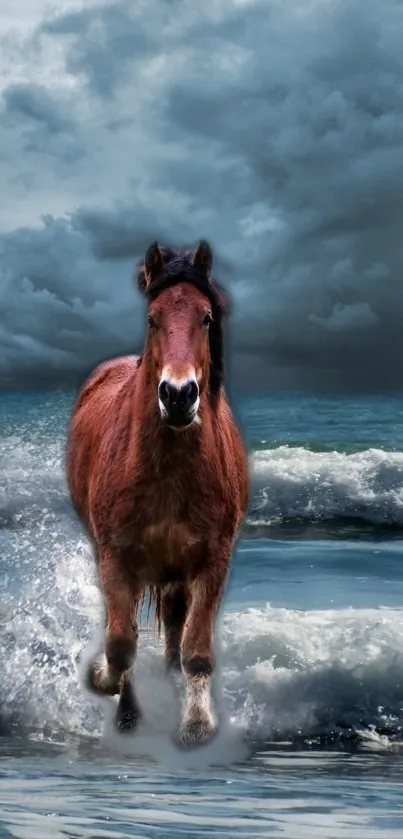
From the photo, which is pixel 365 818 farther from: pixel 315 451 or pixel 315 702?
pixel 315 451

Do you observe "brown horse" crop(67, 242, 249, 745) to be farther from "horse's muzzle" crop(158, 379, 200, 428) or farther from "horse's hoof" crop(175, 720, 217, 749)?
"horse's muzzle" crop(158, 379, 200, 428)

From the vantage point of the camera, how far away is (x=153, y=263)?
6730 mm

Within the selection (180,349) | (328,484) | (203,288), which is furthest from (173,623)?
(328,484)

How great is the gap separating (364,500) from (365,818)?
18.8m

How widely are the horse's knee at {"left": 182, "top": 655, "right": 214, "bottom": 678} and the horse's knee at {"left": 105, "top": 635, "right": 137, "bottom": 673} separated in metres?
0.35

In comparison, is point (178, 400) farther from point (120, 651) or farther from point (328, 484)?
point (328, 484)

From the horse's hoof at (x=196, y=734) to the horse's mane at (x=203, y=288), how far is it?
64.2 inches

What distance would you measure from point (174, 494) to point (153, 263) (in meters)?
1.11

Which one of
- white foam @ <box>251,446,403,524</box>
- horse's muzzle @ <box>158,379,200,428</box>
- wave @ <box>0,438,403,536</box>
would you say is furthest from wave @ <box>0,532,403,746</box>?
white foam @ <box>251,446,403,524</box>

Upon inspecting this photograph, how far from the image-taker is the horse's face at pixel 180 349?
6.04m

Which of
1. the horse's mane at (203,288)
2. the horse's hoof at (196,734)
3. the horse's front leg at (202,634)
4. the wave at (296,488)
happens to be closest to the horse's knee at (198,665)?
the horse's front leg at (202,634)

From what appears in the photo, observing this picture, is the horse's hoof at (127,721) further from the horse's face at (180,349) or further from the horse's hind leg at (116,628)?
the horse's face at (180,349)

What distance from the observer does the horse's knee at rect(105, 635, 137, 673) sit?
7125mm

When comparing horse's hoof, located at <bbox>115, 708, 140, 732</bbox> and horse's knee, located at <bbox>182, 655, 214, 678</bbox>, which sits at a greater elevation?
horse's knee, located at <bbox>182, 655, 214, 678</bbox>
